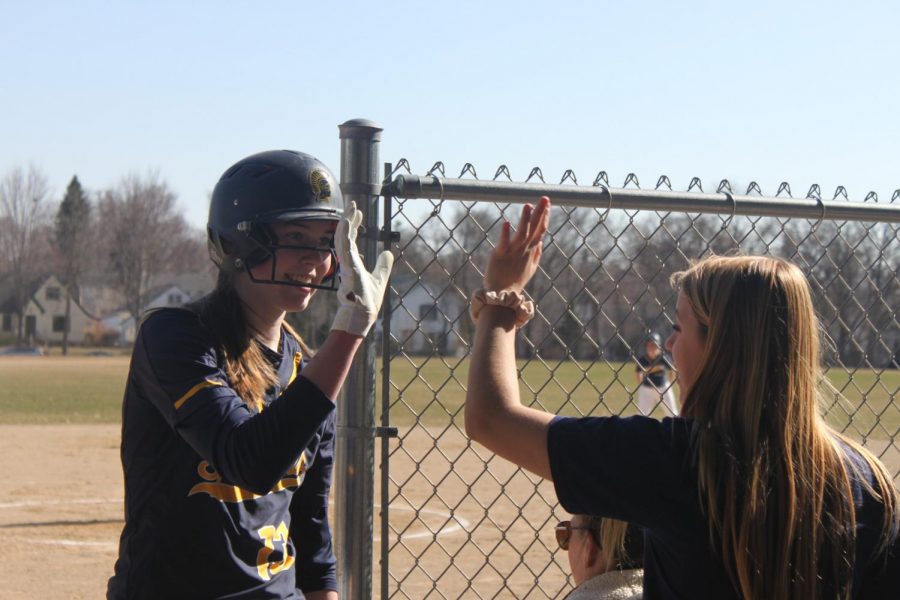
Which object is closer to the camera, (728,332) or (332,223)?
(728,332)

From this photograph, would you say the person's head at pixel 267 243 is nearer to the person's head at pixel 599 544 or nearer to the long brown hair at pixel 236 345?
the long brown hair at pixel 236 345

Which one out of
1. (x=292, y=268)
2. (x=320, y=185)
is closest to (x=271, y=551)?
(x=292, y=268)

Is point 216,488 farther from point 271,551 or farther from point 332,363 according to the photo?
point 332,363

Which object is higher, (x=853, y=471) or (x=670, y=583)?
(x=853, y=471)

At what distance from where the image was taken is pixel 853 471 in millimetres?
2199

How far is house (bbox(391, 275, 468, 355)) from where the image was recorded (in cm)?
339

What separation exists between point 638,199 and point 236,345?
1.43 m

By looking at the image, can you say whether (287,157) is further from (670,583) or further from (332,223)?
(670,583)

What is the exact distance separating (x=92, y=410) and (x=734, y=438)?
880 inches

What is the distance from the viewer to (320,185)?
9.27 feet

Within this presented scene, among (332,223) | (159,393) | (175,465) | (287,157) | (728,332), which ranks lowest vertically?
(175,465)

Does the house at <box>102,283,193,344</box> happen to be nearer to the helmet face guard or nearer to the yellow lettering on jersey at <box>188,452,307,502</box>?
the helmet face guard

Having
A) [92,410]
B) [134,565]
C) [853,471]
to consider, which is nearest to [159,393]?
[134,565]

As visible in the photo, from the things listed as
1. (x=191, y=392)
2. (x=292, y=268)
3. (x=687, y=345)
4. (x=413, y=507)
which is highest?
(x=292, y=268)
